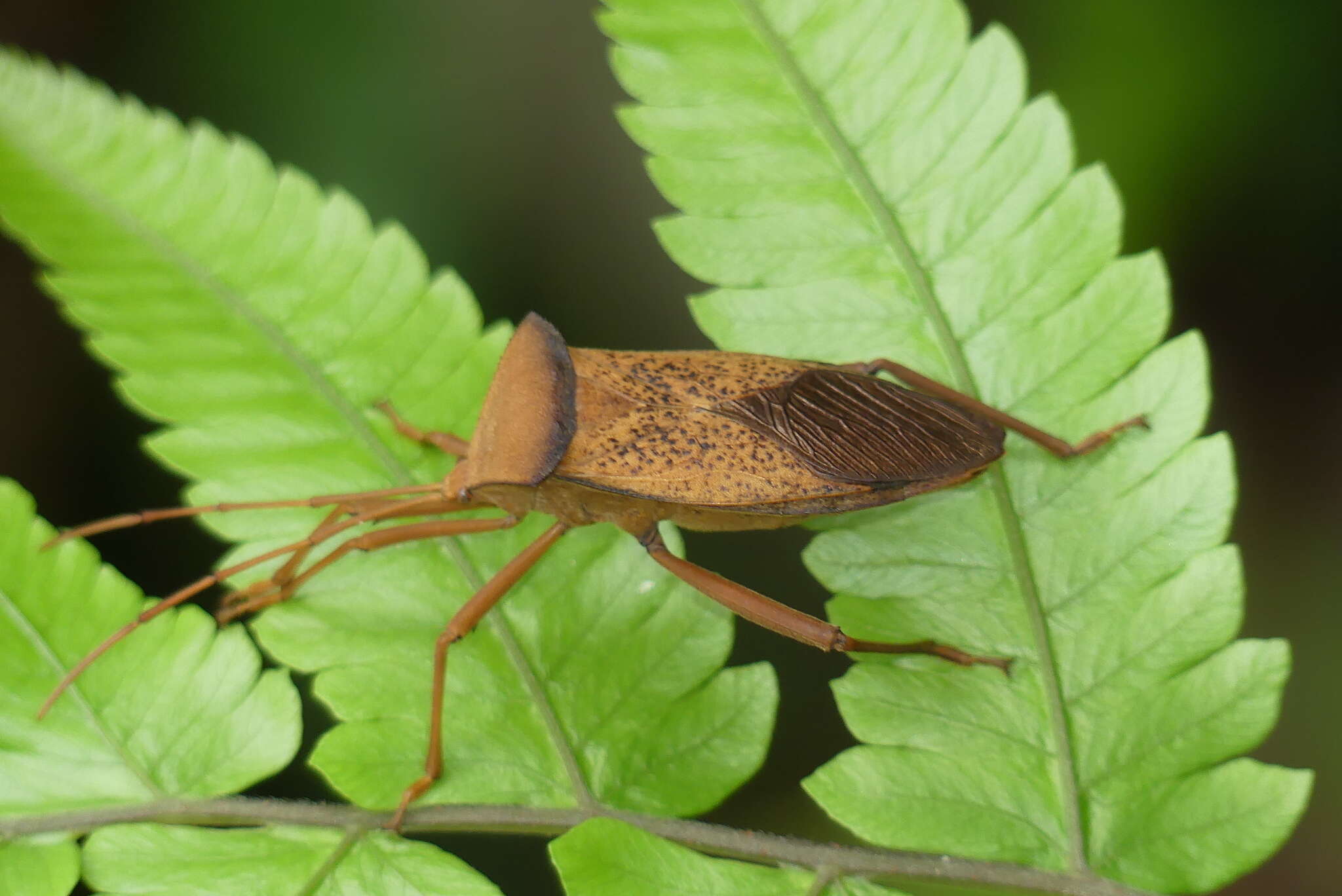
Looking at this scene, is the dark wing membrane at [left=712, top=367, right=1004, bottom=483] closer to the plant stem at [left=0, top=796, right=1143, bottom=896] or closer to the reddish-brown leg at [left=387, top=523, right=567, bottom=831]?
the reddish-brown leg at [left=387, top=523, right=567, bottom=831]

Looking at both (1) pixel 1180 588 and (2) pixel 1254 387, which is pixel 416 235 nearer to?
(1) pixel 1180 588

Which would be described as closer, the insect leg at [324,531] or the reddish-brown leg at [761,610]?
the reddish-brown leg at [761,610]

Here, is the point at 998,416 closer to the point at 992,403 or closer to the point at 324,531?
the point at 992,403

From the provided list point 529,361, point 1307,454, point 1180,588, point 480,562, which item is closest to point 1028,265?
point 1180,588

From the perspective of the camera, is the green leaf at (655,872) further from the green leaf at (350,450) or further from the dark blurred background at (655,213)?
the dark blurred background at (655,213)

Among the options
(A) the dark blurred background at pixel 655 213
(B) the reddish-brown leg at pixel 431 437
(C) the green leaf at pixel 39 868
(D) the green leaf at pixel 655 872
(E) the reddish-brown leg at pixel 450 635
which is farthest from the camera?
(A) the dark blurred background at pixel 655 213

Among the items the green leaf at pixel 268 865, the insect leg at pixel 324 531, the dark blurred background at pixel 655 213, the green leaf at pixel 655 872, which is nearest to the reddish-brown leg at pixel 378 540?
the insect leg at pixel 324 531

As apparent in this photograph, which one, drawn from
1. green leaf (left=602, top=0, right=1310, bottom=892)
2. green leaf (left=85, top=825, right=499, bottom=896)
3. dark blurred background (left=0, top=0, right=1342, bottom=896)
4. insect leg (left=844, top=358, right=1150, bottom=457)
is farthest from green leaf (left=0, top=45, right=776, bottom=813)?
dark blurred background (left=0, top=0, right=1342, bottom=896)
